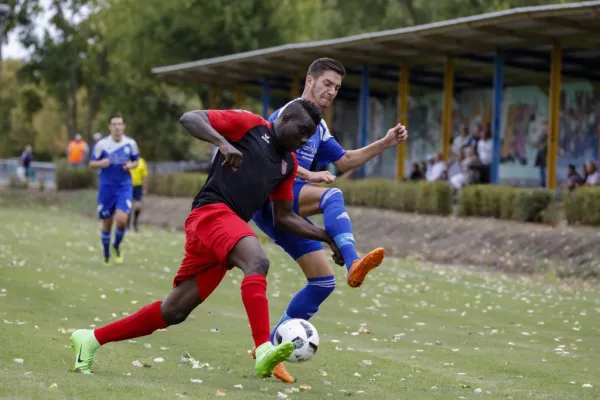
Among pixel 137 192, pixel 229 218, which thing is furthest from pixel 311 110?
pixel 137 192

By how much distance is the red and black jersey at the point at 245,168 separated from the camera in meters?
7.81

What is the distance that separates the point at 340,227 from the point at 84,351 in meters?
2.11

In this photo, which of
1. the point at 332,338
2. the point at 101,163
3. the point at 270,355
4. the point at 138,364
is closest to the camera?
the point at 270,355

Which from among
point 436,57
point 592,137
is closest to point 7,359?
point 436,57

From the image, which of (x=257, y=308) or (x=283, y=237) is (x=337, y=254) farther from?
(x=257, y=308)

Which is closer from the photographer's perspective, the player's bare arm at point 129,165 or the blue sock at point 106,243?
the player's bare arm at point 129,165

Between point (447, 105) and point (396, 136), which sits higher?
point (447, 105)

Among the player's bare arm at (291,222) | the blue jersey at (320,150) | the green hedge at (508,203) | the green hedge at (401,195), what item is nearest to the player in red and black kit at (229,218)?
the player's bare arm at (291,222)

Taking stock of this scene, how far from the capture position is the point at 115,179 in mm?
19078

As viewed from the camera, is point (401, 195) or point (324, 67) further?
point (401, 195)

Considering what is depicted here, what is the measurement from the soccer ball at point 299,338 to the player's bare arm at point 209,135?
3.62 feet

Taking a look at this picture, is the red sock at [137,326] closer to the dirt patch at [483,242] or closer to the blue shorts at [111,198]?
the blue shorts at [111,198]

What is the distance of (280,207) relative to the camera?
8469 mm

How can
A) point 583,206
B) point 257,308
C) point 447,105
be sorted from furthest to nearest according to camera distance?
point 447,105, point 583,206, point 257,308
